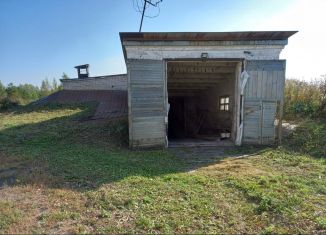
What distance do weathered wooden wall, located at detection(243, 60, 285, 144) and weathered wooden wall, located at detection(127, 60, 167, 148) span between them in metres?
2.76

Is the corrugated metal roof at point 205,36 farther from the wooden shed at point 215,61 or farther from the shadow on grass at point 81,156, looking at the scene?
the shadow on grass at point 81,156

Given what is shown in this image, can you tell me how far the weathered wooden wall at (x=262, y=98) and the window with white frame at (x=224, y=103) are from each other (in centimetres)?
294

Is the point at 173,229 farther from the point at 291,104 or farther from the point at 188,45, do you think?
the point at 291,104

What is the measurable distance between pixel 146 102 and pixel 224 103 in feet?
16.4

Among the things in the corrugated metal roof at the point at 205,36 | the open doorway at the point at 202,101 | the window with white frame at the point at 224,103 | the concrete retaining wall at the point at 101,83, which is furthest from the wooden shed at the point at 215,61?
the concrete retaining wall at the point at 101,83

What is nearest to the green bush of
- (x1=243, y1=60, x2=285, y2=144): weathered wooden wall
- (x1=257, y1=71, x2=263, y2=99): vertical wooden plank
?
(x1=243, y1=60, x2=285, y2=144): weathered wooden wall

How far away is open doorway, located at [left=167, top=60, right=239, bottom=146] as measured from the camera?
33.0 ft

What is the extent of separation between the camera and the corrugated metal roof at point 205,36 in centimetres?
805

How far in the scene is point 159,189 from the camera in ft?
16.3

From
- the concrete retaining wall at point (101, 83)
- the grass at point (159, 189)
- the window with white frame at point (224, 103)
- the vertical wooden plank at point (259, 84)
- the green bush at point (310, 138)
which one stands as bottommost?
the grass at point (159, 189)

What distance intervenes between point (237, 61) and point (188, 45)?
68.4 inches

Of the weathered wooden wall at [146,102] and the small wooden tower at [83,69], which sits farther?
the small wooden tower at [83,69]

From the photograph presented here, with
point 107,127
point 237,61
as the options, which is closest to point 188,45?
point 237,61

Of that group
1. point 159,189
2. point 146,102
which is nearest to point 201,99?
point 146,102
